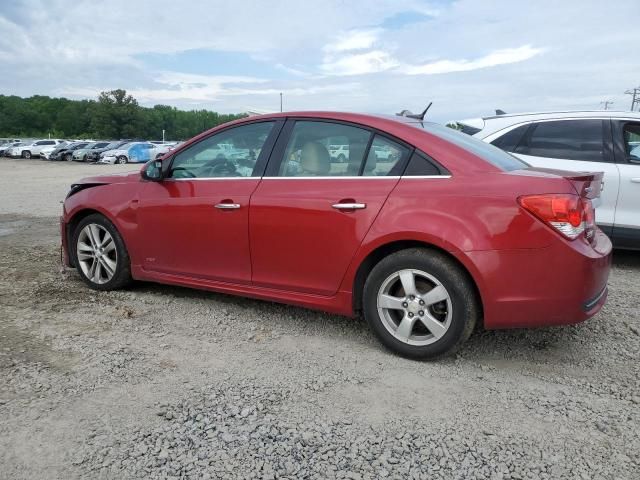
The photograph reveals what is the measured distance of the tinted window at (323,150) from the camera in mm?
3711

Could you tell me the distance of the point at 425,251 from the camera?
11.1 ft

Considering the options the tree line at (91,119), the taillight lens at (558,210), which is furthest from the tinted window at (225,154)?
the tree line at (91,119)

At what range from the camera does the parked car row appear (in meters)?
38.3

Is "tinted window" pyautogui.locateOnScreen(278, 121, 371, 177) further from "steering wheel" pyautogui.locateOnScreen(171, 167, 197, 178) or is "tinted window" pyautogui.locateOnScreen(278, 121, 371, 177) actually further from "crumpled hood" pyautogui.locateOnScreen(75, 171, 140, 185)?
"crumpled hood" pyautogui.locateOnScreen(75, 171, 140, 185)

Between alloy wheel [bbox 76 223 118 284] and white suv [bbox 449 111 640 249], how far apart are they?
13.8 feet

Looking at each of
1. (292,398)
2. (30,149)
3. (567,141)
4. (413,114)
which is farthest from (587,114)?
(30,149)

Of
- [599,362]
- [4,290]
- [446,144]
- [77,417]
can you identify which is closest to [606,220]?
[599,362]

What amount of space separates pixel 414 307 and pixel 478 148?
119cm

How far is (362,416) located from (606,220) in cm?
428

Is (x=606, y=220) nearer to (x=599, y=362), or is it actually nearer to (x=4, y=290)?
(x=599, y=362)

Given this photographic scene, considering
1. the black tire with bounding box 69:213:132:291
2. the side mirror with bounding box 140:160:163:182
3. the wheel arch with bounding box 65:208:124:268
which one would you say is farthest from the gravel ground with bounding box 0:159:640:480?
the side mirror with bounding box 140:160:163:182

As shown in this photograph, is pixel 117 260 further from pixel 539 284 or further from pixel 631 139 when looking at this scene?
pixel 631 139

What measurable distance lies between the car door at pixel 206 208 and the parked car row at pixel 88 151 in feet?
105

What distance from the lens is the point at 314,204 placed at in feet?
12.0
